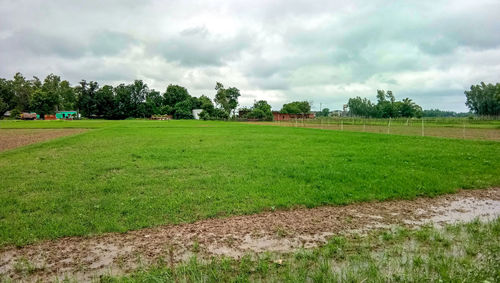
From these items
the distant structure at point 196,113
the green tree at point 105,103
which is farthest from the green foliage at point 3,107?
the distant structure at point 196,113

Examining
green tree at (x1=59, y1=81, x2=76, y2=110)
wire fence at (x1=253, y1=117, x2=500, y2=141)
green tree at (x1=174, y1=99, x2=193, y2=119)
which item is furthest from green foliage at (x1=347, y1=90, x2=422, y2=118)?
green tree at (x1=59, y1=81, x2=76, y2=110)

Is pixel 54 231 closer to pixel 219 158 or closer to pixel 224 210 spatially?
pixel 224 210

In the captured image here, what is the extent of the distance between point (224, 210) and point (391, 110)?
124 m

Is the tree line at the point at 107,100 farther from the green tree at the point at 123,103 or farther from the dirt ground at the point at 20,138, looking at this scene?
the dirt ground at the point at 20,138

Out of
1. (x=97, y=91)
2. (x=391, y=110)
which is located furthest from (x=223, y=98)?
(x=391, y=110)

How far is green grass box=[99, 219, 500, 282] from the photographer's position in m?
3.23

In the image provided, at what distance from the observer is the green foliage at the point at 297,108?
122062mm

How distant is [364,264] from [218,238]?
233cm

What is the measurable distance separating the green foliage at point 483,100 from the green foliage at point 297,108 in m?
62.6

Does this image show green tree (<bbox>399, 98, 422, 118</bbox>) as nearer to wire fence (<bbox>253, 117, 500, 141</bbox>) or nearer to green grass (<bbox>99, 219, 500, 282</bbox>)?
wire fence (<bbox>253, 117, 500, 141</bbox>)

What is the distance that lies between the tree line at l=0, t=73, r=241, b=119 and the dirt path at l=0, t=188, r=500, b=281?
289 ft

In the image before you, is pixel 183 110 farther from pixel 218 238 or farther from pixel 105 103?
pixel 218 238

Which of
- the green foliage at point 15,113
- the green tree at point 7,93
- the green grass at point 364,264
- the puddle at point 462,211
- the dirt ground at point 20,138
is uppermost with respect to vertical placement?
the green tree at point 7,93

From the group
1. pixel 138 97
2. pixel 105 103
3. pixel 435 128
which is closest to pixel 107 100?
pixel 105 103
